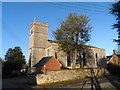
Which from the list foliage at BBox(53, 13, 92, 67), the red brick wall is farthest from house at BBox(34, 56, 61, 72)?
foliage at BBox(53, 13, 92, 67)

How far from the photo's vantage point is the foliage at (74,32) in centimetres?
2273

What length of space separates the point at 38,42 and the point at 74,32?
13587mm

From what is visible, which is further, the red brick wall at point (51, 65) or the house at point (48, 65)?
the red brick wall at point (51, 65)

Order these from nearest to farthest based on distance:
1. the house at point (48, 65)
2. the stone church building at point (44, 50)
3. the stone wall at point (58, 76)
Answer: the stone wall at point (58, 76) < the house at point (48, 65) < the stone church building at point (44, 50)

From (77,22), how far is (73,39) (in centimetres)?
359

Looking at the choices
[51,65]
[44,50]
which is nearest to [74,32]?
[51,65]

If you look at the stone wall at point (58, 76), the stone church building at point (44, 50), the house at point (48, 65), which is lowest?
the stone wall at point (58, 76)

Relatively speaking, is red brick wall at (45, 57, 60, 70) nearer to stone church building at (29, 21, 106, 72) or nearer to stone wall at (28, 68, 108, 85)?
stone church building at (29, 21, 106, 72)

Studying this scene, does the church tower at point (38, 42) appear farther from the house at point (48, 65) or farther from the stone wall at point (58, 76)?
the stone wall at point (58, 76)

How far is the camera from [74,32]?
75.2 ft

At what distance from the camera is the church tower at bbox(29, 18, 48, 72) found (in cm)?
3123

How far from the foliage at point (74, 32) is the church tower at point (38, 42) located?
34.7 feet

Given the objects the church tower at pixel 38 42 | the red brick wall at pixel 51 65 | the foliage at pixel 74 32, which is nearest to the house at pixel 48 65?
the red brick wall at pixel 51 65

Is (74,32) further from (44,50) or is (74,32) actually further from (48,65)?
(44,50)
